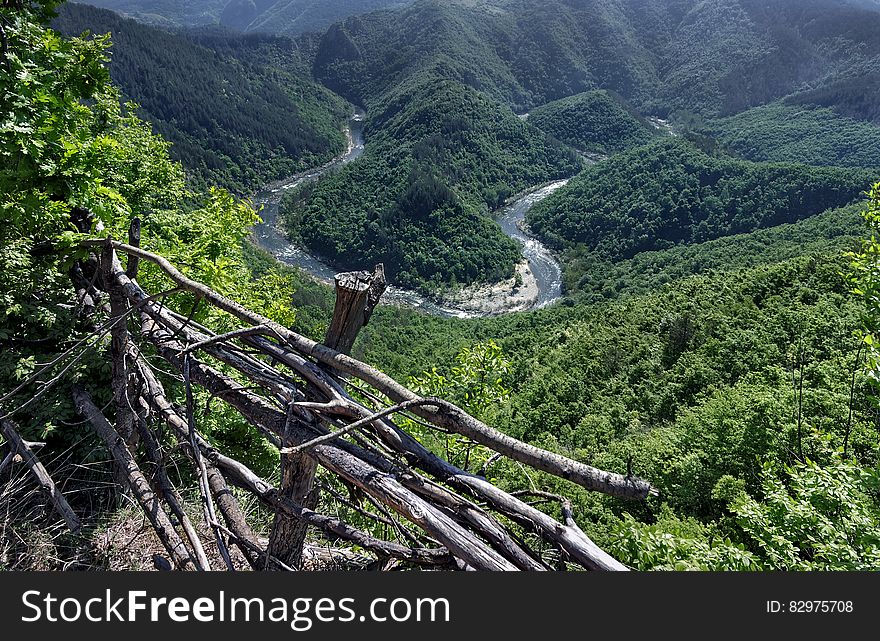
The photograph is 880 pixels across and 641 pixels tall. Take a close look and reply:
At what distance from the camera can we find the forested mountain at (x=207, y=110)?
134125 millimetres

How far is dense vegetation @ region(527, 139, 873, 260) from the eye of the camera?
105 metres

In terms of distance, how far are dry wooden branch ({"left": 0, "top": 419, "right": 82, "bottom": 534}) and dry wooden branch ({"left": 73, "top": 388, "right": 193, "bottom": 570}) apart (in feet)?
1.61

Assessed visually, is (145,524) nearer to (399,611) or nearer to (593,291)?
(399,611)

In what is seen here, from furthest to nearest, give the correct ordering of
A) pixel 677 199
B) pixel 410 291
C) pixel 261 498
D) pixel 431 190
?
pixel 431 190 → pixel 677 199 → pixel 410 291 → pixel 261 498

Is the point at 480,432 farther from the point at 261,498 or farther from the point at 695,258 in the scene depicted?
the point at 695,258

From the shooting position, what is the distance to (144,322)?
194 inches

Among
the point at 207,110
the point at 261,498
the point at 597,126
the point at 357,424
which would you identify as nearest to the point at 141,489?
the point at 261,498

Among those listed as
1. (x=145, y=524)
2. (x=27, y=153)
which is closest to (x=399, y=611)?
(x=145, y=524)

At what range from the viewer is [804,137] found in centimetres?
16838

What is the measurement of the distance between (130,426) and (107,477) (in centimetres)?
143

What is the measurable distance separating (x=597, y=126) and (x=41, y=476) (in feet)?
678

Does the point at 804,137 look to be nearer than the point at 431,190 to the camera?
Result: No

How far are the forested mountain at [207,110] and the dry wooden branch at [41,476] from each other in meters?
132

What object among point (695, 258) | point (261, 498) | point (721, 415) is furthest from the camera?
point (695, 258)
